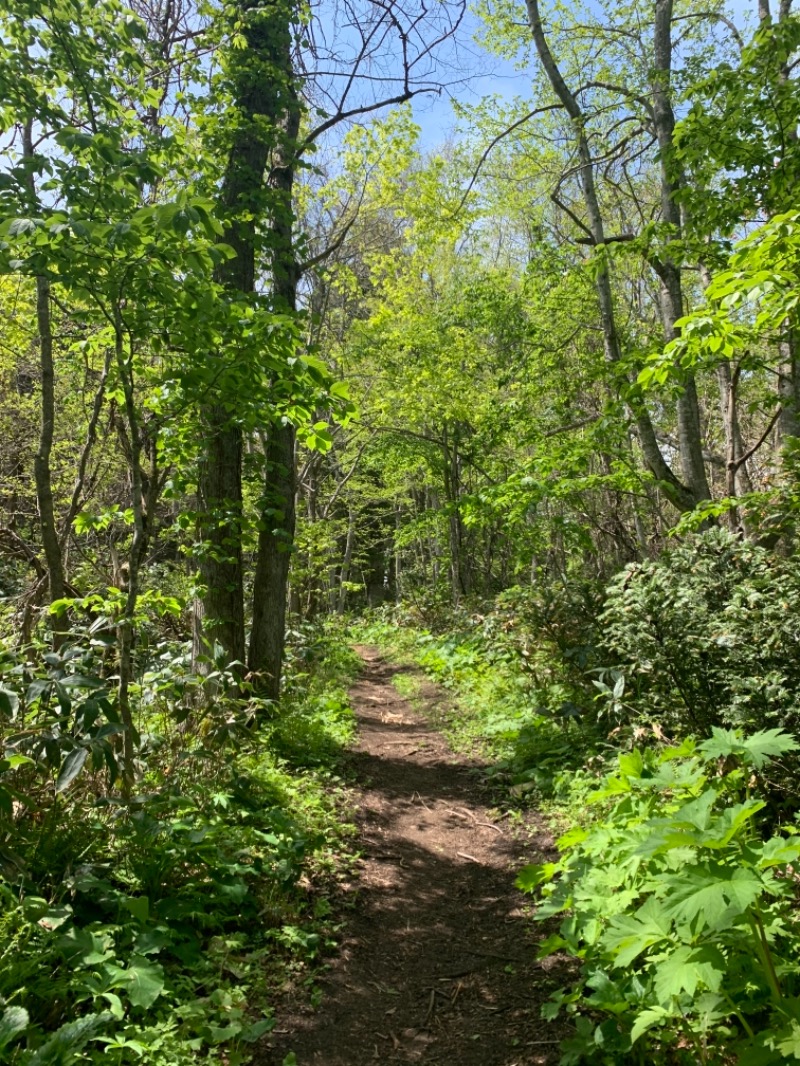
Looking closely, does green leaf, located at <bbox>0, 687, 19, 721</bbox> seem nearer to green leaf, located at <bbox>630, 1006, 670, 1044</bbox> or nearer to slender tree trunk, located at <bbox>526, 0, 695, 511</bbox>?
green leaf, located at <bbox>630, 1006, 670, 1044</bbox>

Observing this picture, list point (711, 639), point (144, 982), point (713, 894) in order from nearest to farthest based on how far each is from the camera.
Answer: point (713, 894), point (144, 982), point (711, 639)

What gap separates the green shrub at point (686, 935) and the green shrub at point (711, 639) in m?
0.94

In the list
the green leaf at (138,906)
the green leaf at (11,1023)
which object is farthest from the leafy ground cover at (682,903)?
the green leaf at (11,1023)

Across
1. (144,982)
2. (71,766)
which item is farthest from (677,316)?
(144,982)

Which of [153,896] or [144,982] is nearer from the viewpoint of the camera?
[144,982]

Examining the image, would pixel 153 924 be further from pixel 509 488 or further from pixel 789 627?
pixel 509 488

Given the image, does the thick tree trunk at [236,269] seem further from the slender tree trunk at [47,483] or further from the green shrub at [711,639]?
the green shrub at [711,639]

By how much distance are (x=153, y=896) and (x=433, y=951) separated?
4.77 feet

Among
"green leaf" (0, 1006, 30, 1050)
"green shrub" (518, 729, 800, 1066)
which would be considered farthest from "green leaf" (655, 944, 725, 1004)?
"green leaf" (0, 1006, 30, 1050)

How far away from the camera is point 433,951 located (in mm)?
3469

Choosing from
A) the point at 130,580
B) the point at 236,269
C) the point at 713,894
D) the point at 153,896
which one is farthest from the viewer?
the point at 236,269

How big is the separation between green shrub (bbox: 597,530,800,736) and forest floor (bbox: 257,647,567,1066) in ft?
4.39

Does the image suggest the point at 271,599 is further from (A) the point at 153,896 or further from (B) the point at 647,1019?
(B) the point at 647,1019

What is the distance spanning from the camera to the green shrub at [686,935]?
194 centimetres
